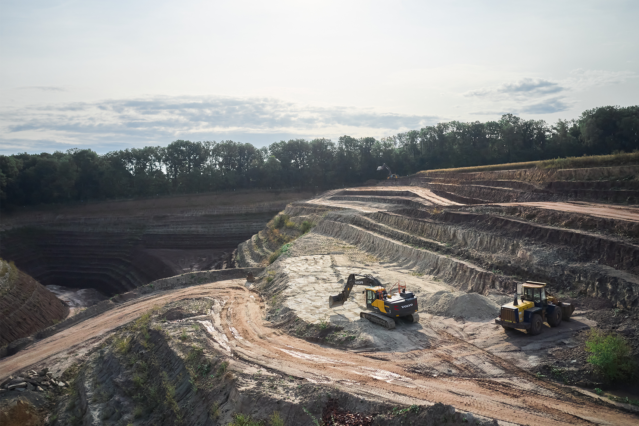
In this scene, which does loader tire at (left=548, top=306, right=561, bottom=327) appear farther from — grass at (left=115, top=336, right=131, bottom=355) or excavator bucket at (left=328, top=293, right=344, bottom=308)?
grass at (left=115, top=336, right=131, bottom=355)

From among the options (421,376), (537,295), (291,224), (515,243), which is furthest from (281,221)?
(421,376)

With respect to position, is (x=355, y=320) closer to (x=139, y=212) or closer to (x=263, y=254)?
(x=263, y=254)

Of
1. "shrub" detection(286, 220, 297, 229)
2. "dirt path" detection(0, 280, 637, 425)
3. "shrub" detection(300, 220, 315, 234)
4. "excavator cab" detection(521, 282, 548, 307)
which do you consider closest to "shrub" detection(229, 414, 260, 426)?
"dirt path" detection(0, 280, 637, 425)

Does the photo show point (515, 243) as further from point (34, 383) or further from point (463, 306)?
point (34, 383)

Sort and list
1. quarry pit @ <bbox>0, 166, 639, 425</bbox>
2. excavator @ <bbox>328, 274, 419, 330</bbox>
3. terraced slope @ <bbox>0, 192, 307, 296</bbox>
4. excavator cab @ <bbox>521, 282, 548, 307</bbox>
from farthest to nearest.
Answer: terraced slope @ <bbox>0, 192, 307, 296</bbox>, excavator @ <bbox>328, 274, 419, 330</bbox>, excavator cab @ <bbox>521, 282, 548, 307</bbox>, quarry pit @ <bbox>0, 166, 639, 425</bbox>

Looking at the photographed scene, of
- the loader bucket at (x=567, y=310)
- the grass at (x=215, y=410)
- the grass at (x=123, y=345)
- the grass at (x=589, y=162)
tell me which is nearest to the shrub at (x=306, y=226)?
the grass at (x=589, y=162)

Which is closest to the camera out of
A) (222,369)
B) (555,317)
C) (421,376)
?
(421,376)
